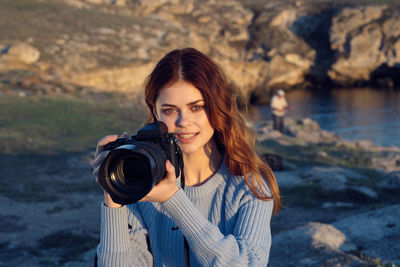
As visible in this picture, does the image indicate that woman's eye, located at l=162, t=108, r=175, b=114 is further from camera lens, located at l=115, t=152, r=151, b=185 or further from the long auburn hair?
camera lens, located at l=115, t=152, r=151, b=185

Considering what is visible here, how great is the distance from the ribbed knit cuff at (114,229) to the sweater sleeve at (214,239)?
1.00 feet

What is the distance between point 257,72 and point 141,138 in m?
40.7

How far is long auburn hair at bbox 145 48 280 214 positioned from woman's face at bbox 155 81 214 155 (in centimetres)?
3

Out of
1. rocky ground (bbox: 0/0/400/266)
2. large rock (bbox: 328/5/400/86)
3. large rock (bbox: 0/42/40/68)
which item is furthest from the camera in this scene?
large rock (bbox: 328/5/400/86)

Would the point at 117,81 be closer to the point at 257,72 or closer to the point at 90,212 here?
the point at 257,72

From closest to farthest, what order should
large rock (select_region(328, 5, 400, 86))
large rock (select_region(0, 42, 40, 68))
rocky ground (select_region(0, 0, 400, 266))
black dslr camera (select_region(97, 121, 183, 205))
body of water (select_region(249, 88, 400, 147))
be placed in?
black dslr camera (select_region(97, 121, 183, 205)) < rocky ground (select_region(0, 0, 400, 266)) < body of water (select_region(249, 88, 400, 147)) < large rock (select_region(0, 42, 40, 68)) < large rock (select_region(328, 5, 400, 86))

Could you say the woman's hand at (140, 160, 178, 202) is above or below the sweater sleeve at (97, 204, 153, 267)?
above

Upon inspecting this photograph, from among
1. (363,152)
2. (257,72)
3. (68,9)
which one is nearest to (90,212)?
(363,152)

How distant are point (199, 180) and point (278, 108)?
15887 millimetres

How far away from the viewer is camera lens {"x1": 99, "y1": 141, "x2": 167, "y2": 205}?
1891 millimetres

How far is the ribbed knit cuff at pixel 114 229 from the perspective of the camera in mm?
2176

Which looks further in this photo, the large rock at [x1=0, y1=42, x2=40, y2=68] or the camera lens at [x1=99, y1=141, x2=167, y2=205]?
the large rock at [x1=0, y1=42, x2=40, y2=68]

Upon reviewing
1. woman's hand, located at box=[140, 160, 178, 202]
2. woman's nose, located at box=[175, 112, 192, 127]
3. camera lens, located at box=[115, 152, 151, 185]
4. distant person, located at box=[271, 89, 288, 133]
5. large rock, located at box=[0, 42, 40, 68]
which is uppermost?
large rock, located at box=[0, 42, 40, 68]

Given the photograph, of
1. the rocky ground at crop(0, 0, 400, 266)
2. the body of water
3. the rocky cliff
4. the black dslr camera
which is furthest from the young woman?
the rocky cliff
